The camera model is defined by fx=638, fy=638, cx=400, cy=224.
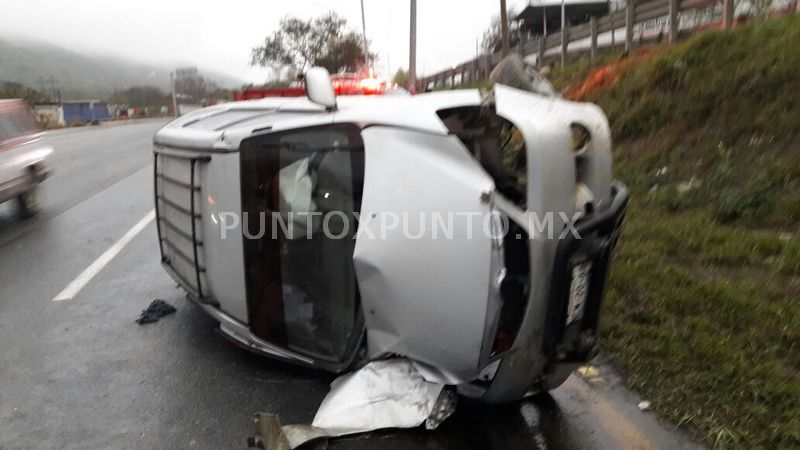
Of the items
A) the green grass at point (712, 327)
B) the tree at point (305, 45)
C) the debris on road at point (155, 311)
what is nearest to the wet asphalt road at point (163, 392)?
the debris on road at point (155, 311)

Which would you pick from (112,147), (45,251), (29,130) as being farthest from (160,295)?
(112,147)

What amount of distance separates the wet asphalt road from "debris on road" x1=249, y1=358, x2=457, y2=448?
0.31 ft

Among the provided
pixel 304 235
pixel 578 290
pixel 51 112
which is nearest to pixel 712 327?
pixel 578 290

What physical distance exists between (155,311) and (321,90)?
2.51m

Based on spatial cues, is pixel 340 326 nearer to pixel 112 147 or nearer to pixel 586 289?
pixel 586 289

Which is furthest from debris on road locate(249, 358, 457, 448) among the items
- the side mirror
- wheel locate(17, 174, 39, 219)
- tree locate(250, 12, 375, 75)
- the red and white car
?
tree locate(250, 12, 375, 75)

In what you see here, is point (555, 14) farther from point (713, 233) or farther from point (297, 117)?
point (297, 117)

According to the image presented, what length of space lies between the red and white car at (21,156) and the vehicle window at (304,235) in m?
6.65

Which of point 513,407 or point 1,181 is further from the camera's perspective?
point 1,181

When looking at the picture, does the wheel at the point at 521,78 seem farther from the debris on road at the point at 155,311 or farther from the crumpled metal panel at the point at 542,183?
the debris on road at the point at 155,311

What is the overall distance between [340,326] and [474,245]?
3.15 feet

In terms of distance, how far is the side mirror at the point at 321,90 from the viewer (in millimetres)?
3217

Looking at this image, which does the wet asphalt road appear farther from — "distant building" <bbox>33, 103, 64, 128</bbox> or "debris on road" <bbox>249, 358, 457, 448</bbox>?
"distant building" <bbox>33, 103, 64, 128</bbox>

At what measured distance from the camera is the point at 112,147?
801 inches
